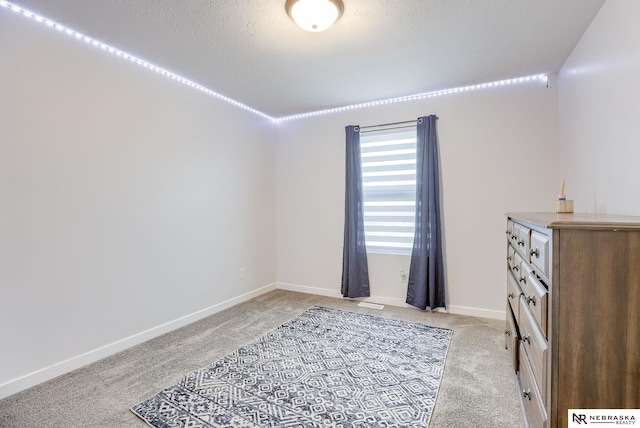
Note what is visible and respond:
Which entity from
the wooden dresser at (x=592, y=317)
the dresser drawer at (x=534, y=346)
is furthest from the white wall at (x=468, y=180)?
the wooden dresser at (x=592, y=317)

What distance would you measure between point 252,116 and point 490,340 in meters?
3.53

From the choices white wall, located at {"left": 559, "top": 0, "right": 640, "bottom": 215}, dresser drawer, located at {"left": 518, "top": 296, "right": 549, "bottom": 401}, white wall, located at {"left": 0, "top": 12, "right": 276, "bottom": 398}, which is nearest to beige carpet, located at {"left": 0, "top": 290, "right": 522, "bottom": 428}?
white wall, located at {"left": 0, "top": 12, "right": 276, "bottom": 398}

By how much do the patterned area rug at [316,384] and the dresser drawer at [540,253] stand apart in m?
1.01

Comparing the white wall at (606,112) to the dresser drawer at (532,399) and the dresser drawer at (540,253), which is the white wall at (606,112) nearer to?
the dresser drawer at (540,253)

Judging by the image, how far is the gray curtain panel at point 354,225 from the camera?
3.66 metres

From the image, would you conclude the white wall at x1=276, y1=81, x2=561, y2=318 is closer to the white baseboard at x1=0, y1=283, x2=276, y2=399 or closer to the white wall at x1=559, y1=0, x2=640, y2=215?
the white wall at x1=559, y1=0, x2=640, y2=215

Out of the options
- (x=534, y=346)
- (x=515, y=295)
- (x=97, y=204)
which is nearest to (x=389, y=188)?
(x=515, y=295)

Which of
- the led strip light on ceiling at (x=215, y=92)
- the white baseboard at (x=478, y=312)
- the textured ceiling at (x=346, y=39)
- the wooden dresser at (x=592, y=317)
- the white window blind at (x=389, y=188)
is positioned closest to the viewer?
the wooden dresser at (x=592, y=317)

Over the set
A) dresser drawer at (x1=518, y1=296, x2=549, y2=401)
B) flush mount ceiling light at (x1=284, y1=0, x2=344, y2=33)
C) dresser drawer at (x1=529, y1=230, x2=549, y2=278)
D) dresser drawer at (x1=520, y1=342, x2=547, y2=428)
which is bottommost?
dresser drawer at (x1=520, y1=342, x2=547, y2=428)

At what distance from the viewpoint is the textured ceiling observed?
187 centimetres

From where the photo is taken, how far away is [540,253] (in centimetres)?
123

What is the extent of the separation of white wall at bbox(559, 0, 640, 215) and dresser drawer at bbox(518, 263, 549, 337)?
1.96 feet

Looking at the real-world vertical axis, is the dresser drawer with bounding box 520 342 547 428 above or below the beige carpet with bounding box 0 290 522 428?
above

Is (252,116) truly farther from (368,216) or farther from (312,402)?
(312,402)
